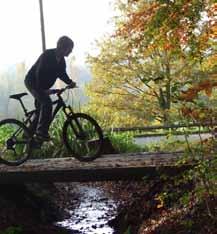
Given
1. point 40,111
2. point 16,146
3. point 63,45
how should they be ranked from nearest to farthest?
point 63,45 → point 40,111 → point 16,146

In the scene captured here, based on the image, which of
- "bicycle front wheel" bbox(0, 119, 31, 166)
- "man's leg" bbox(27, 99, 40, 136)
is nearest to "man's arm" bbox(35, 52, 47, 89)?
"man's leg" bbox(27, 99, 40, 136)

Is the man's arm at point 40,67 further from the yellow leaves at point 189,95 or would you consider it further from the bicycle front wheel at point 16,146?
the yellow leaves at point 189,95

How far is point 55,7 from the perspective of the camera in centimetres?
4150

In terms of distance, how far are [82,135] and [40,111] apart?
693 mm

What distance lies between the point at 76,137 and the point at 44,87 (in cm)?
89

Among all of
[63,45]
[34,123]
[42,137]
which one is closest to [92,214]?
[42,137]

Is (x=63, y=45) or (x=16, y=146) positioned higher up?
(x=63, y=45)

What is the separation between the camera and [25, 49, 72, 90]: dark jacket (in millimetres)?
7410

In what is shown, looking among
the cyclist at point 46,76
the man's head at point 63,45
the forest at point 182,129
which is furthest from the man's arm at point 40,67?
the forest at point 182,129

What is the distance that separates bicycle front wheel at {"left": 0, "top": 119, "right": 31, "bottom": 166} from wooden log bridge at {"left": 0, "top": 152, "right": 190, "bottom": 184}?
12 centimetres

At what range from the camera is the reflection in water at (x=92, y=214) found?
300 inches

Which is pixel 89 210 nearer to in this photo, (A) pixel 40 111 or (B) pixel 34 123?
(B) pixel 34 123

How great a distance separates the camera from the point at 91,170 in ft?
25.1

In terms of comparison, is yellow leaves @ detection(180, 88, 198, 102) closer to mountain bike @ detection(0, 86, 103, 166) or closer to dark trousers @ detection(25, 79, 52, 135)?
mountain bike @ detection(0, 86, 103, 166)
